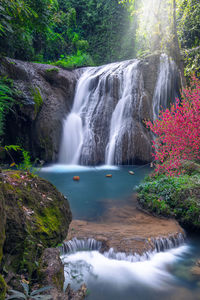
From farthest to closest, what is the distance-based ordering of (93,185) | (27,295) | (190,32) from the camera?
1. (190,32)
2. (93,185)
3. (27,295)

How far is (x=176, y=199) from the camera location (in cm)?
468

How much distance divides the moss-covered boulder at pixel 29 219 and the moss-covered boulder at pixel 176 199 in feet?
7.91

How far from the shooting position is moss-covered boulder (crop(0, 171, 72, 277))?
68.6 inches

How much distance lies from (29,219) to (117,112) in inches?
374

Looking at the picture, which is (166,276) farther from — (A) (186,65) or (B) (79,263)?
(A) (186,65)

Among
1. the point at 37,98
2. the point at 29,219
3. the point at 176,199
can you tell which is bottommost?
the point at 176,199

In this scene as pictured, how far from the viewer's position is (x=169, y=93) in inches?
443

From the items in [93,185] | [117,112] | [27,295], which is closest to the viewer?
[27,295]

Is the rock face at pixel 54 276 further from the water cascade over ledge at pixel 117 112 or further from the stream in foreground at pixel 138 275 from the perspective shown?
the water cascade over ledge at pixel 117 112

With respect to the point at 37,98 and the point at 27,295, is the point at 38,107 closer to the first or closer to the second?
the point at 37,98

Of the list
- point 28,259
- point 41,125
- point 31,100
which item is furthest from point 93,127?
point 28,259

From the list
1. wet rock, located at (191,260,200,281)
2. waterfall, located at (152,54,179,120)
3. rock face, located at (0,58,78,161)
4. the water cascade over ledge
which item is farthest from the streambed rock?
waterfall, located at (152,54,179,120)

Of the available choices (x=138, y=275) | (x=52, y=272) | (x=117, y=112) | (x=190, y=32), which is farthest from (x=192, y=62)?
(x=52, y=272)

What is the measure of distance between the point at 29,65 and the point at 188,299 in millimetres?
11073
